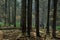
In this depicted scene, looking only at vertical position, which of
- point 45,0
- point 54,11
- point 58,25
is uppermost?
point 45,0

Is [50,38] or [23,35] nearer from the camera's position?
[50,38]

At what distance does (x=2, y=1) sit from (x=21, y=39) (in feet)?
64.6

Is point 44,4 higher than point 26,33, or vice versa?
point 44,4

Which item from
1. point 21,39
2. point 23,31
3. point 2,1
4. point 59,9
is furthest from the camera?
point 2,1

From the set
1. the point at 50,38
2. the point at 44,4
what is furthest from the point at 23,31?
the point at 44,4

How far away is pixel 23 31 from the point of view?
29.5ft

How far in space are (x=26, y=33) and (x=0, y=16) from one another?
1978 cm

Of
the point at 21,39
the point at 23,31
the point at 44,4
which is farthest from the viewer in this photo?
the point at 44,4

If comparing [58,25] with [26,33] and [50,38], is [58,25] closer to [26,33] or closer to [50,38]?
[26,33]

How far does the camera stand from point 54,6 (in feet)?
24.1

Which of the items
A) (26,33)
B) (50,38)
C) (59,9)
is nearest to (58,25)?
(59,9)

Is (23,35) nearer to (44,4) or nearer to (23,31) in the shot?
(23,31)

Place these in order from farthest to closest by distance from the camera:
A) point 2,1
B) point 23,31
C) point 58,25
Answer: point 2,1, point 58,25, point 23,31

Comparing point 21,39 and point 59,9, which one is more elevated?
point 59,9
